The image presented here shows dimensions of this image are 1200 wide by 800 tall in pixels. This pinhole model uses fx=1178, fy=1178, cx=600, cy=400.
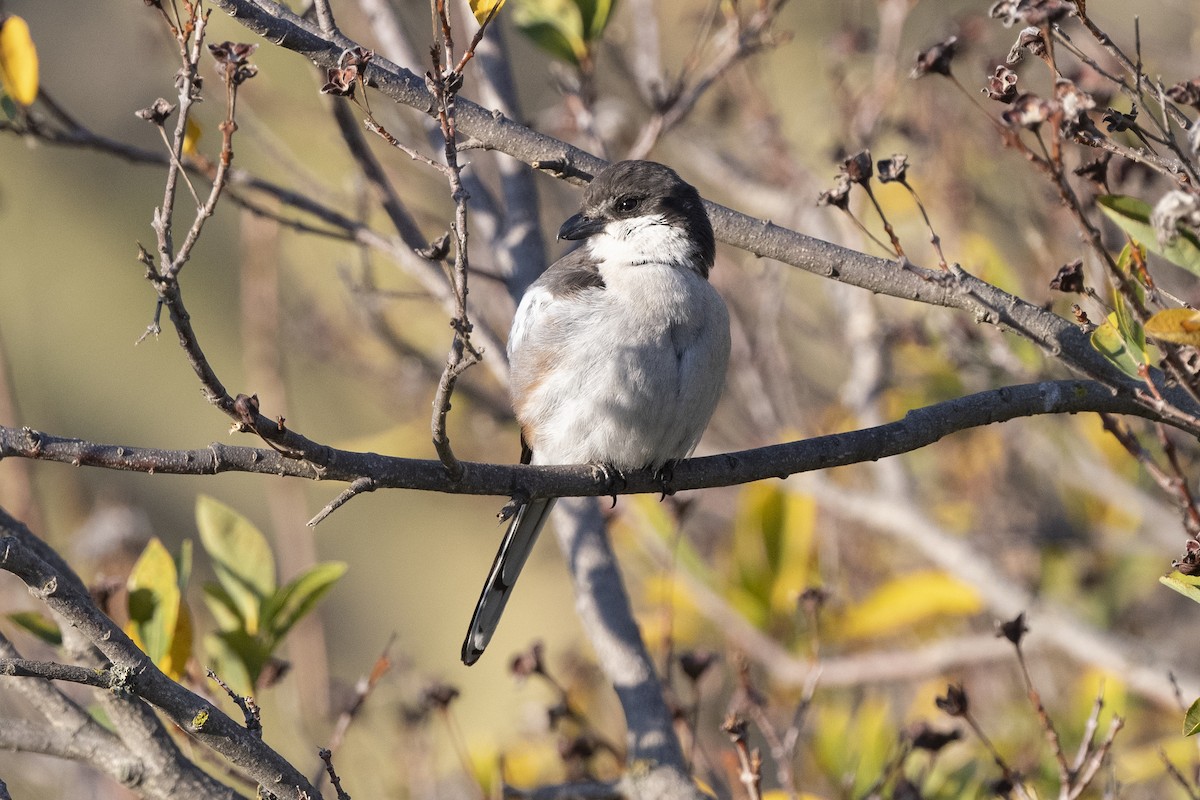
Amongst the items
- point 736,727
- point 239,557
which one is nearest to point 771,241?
point 736,727

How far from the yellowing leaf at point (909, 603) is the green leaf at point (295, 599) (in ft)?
8.03

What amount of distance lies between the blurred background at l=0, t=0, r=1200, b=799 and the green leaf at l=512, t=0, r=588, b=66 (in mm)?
58

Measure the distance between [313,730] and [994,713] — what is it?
3.29 meters

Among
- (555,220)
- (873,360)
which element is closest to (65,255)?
(555,220)

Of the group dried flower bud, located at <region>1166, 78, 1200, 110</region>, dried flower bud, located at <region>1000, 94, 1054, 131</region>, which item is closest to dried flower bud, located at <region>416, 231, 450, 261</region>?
dried flower bud, located at <region>1000, 94, 1054, 131</region>

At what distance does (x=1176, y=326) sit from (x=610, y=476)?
70.7 inches

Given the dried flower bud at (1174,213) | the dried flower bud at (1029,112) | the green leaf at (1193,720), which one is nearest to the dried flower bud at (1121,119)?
the dried flower bud at (1029,112)

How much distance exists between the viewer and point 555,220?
7.00m

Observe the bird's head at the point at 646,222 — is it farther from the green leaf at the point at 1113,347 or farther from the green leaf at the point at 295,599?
the green leaf at the point at 1113,347

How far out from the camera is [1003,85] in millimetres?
2326

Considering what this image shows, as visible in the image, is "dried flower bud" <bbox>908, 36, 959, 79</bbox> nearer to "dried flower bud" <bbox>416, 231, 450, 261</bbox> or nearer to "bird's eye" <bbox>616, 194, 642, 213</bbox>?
"dried flower bud" <bbox>416, 231, 450, 261</bbox>

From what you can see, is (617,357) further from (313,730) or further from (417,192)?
(417,192)

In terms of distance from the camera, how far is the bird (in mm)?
3707

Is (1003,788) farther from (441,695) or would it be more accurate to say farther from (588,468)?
(441,695)
